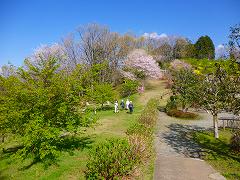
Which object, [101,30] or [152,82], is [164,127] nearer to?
[101,30]

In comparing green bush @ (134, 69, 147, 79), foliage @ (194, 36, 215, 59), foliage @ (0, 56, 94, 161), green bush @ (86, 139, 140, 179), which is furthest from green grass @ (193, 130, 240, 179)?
foliage @ (194, 36, 215, 59)

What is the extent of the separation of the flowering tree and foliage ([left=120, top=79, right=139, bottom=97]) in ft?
16.3

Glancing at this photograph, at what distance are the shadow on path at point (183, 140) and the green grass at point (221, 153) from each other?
480 millimetres

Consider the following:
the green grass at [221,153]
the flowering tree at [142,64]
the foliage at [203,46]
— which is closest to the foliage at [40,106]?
the green grass at [221,153]

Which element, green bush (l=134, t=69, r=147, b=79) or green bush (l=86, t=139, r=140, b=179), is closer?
green bush (l=86, t=139, r=140, b=179)

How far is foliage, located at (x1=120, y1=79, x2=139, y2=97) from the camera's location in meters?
45.1

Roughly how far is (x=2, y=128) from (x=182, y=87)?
66.9 ft

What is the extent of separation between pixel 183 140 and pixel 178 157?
14.0 feet

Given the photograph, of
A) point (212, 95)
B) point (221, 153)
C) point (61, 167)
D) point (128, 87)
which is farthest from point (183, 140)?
point (128, 87)

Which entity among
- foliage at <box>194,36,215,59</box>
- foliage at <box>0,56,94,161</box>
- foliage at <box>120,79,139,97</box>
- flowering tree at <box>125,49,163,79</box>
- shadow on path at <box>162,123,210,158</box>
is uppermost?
foliage at <box>194,36,215,59</box>

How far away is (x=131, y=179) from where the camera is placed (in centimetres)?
1139

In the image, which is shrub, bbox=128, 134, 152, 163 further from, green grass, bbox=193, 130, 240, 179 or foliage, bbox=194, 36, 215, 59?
foliage, bbox=194, 36, 215, 59

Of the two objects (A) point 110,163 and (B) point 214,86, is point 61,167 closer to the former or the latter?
(A) point 110,163

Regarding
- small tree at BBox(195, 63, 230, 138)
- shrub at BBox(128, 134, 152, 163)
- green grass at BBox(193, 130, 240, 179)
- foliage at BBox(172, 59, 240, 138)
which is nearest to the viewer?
foliage at BBox(172, 59, 240, 138)
